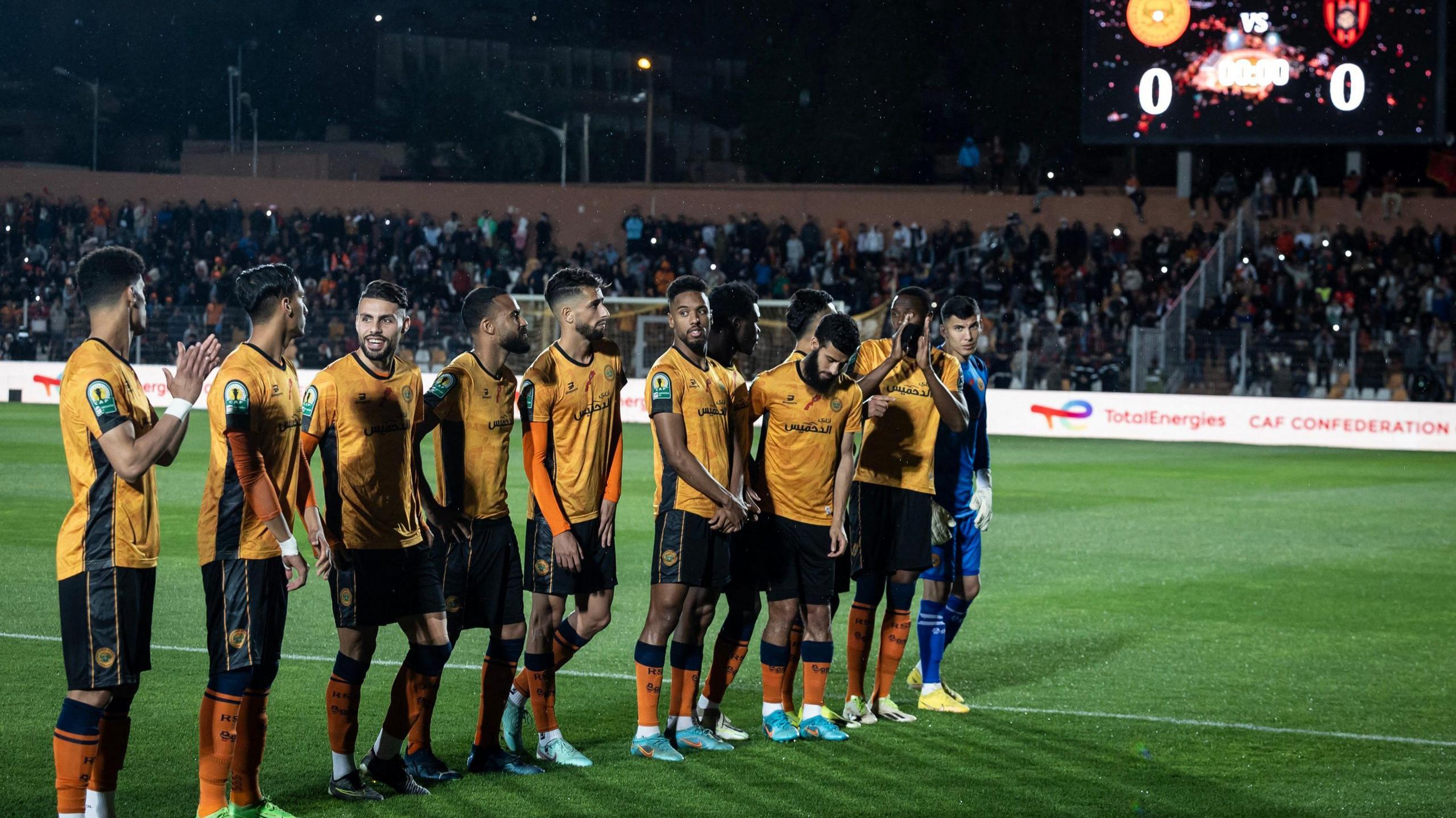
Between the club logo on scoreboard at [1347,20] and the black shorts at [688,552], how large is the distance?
2426 centimetres

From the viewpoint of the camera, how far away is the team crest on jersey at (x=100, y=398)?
4945 millimetres

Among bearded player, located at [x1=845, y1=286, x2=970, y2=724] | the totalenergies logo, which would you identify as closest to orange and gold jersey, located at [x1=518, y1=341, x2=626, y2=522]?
bearded player, located at [x1=845, y1=286, x2=970, y2=724]

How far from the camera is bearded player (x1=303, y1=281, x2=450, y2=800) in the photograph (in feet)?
19.5

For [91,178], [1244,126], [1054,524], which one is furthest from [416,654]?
[91,178]

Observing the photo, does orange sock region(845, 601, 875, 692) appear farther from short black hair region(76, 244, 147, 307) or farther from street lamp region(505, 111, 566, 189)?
street lamp region(505, 111, 566, 189)

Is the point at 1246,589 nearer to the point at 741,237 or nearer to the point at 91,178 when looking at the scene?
the point at 741,237

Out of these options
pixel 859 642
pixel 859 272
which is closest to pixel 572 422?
pixel 859 642

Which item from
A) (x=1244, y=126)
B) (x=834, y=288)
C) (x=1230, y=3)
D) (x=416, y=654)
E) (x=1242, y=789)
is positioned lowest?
(x=1242, y=789)

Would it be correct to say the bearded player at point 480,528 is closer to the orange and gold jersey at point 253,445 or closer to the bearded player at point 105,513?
the orange and gold jersey at point 253,445

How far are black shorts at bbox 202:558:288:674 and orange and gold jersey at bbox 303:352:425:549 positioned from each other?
553 mm

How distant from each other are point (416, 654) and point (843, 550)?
2.01 m

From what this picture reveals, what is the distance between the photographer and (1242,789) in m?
6.44

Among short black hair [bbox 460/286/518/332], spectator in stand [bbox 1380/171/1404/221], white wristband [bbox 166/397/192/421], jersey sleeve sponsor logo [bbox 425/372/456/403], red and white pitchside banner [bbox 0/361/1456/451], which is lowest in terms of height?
red and white pitchside banner [bbox 0/361/1456/451]

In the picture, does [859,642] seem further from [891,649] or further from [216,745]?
[216,745]
